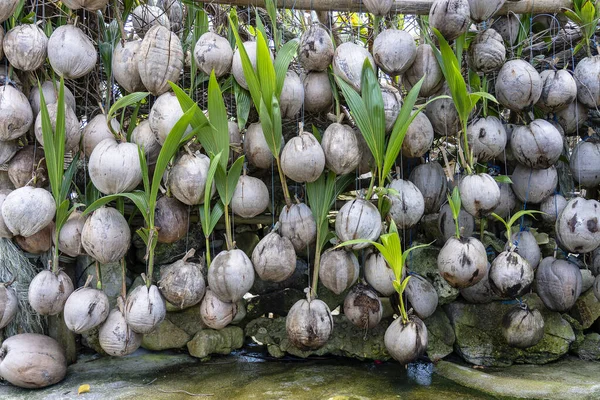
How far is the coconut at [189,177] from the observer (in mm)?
2223

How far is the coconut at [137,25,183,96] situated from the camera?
7.22 feet

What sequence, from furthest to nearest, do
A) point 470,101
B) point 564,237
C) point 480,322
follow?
point 480,322 → point 564,237 → point 470,101

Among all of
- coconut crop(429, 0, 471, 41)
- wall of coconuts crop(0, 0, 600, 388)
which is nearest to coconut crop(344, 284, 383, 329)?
wall of coconuts crop(0, 0, 600, 388)

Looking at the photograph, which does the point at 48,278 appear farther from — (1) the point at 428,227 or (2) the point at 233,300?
(1) the point at 428,227

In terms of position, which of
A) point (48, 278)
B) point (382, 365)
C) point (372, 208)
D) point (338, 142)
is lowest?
point (382, 365)

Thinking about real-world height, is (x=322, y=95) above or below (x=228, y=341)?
above

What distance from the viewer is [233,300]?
90.4 inches

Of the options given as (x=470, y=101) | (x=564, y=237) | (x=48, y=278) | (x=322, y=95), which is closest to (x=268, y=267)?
(x=322, y=95)

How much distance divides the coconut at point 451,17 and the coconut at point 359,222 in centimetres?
75

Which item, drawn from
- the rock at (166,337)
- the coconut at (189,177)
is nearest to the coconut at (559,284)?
the coconut at (189,177)

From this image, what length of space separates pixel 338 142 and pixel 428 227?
77 cm

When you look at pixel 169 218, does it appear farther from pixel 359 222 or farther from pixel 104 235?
pixel 359 222

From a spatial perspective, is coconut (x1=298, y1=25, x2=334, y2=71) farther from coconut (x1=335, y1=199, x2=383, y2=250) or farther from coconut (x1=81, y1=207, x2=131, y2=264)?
coconut (x1=81, y1=207, x2=131, y2=264)

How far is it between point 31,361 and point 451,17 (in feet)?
7.14
